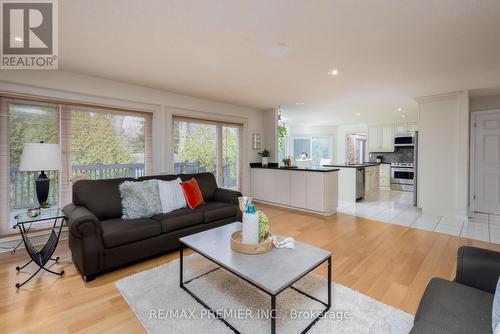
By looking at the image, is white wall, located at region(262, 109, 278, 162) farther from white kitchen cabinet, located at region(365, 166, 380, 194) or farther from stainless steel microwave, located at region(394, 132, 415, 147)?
stainless steel microwave, located at region(394, 132, 415, 147)

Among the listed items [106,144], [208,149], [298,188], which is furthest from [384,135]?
[106,144]

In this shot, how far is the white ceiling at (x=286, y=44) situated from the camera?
186 cm

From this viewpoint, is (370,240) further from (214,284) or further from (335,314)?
(214,284)

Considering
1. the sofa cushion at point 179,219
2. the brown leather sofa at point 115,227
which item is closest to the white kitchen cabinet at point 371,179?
the brown leather sofa at point 115,227

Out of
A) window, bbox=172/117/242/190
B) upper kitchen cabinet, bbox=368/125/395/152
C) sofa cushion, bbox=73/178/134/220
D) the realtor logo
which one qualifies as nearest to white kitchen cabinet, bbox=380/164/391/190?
upper kitchen cabinet, bbox=368/125/395/152

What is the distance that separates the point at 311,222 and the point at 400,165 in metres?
5.14

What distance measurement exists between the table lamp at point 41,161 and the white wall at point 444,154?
5.92 meters

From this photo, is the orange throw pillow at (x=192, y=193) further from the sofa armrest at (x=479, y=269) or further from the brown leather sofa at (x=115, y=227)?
the sofa armrest at (x=479, y=269)

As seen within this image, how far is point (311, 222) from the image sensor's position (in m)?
4.25

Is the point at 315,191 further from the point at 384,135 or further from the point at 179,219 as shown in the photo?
the point at 384,135

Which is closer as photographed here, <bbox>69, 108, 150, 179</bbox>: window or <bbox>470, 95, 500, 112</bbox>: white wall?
<bbox>69, 108, 150, 179</bbox>: window

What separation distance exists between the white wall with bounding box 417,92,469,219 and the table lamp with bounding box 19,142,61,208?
19.4 ft

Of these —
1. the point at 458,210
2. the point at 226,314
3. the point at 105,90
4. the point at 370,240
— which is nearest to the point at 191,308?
the point at 226,314

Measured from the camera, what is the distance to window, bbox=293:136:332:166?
29.9 ft
